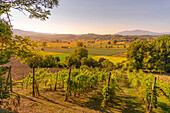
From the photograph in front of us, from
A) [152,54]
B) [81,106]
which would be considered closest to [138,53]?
[152,54]

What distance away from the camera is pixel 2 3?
4645mm

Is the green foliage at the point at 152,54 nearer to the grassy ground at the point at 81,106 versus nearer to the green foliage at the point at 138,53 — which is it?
the green foliage at the point at 138,53

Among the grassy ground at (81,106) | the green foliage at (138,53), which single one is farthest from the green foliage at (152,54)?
the grassy ground at (81,106)

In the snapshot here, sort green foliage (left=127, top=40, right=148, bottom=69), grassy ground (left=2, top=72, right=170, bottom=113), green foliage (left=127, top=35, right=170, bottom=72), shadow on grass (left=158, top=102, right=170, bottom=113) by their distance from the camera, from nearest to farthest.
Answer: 1. grassy ground (left=2, top=72, right=170, bottom=113)
2. shadow on grass (left=158, top=102, right=170, bottom=113)
3. green foliage (left=127, top=35, right=170, bottom=72)
4. green foliage (left=127, top=40, right=148, bottom=69)

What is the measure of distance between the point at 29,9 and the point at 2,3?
1.35 meters

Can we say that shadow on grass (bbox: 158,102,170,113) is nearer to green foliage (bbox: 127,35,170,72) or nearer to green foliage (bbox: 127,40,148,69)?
green foliage (bbox: 127,35,170,72)

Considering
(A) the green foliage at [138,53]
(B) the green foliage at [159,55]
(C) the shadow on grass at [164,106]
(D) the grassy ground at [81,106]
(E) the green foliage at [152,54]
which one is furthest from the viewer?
(A) the green foliage at [138,53]

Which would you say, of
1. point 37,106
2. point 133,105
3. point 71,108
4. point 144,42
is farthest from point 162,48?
point 37,106

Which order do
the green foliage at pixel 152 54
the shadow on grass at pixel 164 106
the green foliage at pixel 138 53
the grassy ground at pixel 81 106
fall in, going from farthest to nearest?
the green foliage at pixel 138 53
the green foliage at pixel 152 54
the shadow on grass at pixel 164 106
the grassy ground at pixel 81 106

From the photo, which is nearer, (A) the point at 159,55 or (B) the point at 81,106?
(B) the point at 81,106

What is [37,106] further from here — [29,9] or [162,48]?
[162,48]

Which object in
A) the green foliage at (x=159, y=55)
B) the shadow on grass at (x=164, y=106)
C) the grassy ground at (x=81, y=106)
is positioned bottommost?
the shadow on grass at (x=164, y=106)

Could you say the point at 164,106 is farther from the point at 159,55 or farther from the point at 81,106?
the point at 159,55

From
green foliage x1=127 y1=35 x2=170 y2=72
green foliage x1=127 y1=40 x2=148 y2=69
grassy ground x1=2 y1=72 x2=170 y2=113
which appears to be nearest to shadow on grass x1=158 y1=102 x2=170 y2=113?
grassy ground x1=2 y1=72 x2=170 y2=113
